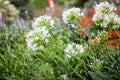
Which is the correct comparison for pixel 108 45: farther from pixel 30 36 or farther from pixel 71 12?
→ pixel 30 36

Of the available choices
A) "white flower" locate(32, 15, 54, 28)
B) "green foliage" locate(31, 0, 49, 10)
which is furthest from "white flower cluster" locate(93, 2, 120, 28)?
"green foliage" locate(31, 0, 49, 10)

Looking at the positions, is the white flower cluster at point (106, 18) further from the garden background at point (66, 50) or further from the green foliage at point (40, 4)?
the green foliage at point (40, 4)

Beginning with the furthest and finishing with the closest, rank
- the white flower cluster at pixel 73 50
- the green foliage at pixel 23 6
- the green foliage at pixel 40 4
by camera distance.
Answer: the green foliage at pixel 40 4
the green foliage at pixel 23 6
the white flower cluster at pixel 73 50

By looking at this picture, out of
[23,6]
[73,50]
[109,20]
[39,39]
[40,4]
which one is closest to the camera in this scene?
[39,39]

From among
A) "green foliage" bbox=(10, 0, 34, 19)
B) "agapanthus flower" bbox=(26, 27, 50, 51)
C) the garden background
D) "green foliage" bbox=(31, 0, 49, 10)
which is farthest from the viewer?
"green foliage" bbox=(31, 0, 49, 10)

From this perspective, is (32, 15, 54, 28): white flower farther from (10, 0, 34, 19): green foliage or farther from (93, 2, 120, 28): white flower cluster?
(10, 0, 34, 19): green foliage

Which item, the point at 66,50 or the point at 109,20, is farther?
the point at 66,50

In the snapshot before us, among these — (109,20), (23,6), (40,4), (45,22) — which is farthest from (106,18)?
(40,4)

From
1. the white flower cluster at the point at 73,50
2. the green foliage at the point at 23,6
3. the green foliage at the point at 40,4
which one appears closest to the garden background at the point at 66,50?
the white flower cluster at the point at 73,50

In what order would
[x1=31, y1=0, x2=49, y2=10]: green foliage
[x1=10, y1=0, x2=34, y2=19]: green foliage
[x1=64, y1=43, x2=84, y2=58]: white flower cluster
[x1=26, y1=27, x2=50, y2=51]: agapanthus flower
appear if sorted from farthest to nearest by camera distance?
[x1=31, y1=0, x2=49, y2=10]: green foliage → [x1=10, y1=0, x2=34, y2=19]: green foliage → [x1=64, y1=43, x2=84, y2=58]: white flower cluster → [x1=26, y1=27, x2=50, y2=51]: agapanthus flower

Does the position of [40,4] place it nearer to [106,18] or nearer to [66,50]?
[66,50]

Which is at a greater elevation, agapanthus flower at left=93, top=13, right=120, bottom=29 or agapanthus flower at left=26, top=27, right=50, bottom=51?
agapanthus flower at left=93, top=13, right=120, bottom=29

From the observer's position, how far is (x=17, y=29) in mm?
6430

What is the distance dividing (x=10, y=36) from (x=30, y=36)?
3.01 meters
